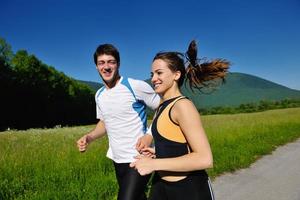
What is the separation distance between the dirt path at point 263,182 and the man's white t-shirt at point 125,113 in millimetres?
3057

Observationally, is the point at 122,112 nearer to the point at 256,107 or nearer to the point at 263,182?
the point at 263,182

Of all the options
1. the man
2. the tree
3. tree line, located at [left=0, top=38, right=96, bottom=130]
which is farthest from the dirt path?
the tree

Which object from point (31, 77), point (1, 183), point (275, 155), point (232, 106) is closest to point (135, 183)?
point (1, 183)

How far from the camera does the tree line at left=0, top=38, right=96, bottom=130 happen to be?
175 ft

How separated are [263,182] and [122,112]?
480 cm

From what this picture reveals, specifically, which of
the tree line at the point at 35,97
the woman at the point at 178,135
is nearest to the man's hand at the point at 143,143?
the woman at the point at 178,135

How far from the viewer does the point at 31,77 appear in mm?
62750

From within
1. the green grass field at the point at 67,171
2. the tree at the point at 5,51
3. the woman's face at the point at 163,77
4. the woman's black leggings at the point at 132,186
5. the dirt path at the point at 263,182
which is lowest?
the dirt path at the point at 263,182

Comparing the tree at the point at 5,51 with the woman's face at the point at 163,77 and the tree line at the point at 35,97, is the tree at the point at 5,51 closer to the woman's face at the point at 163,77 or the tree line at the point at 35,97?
the tree line at the point at 35,97

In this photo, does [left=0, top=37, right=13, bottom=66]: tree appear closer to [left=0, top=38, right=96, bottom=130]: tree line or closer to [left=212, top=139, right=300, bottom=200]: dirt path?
[left=0, top=38, right=96, bottom=130]: tree line

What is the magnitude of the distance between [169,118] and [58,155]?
7498mm

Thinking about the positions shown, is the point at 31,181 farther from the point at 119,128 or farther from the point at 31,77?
the point at 31,77

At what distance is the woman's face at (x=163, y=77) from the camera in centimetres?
291

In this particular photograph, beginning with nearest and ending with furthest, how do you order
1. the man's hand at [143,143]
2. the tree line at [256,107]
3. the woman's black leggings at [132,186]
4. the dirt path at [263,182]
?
the man's hand at [143,143]
the woman's black leggings at [132,186]
the dirt path at [263,182]
the tree line at [256,107]
